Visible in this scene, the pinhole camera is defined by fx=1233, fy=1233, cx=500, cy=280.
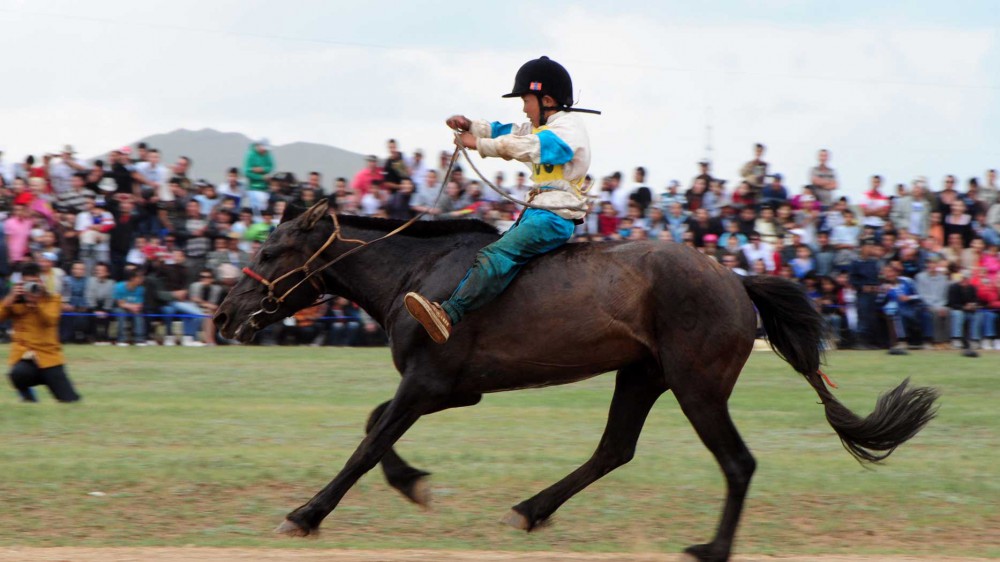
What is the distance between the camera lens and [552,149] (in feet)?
21.5

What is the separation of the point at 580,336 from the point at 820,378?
58.7 inches

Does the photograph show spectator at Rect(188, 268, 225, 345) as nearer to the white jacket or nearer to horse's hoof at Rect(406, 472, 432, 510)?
horse's hoof at Rect(406, 472, 432, 510)

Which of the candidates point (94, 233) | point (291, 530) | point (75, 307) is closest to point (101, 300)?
point (75, 307)

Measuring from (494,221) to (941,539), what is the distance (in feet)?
32.3

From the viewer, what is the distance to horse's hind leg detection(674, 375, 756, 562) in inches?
253

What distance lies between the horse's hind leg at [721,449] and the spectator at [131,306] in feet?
39.3

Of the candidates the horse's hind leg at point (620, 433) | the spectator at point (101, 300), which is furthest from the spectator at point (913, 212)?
the horse's hind leg at point (620, 433)

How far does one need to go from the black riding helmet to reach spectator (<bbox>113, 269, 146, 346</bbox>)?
37.2 ft

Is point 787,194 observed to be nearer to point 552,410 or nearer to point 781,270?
point 781,270

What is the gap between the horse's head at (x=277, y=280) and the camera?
703 cm

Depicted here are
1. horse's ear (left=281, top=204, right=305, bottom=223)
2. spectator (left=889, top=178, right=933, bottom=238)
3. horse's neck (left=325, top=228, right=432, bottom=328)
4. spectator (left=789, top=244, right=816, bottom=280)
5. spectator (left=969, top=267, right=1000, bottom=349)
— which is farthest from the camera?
spectator (left=889, top=178, right=933, bottom=238)

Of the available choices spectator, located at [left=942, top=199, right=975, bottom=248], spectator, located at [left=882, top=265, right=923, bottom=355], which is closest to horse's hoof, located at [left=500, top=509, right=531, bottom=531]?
spectator, located at [left=882, top=265, right=923, bottom=355]

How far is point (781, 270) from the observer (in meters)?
17.2

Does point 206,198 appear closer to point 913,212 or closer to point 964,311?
point 913,212
